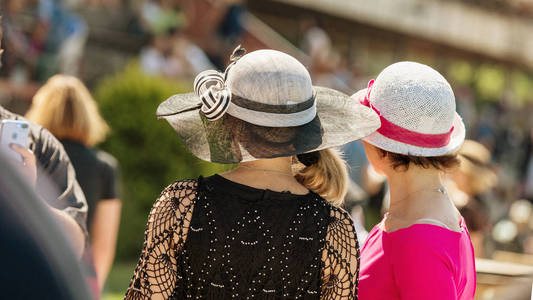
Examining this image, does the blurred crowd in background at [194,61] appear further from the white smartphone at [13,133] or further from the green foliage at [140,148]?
the white smartphone at [13,133]

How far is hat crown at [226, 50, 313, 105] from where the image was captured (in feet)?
6.74

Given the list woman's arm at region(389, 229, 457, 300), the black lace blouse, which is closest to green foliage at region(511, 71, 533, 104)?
woman's arm at region(389, 229, 457, 300)

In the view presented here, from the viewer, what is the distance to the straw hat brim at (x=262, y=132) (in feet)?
6.78

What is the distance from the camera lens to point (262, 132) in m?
2.08

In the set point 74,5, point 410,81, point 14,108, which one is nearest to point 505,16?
point 74,5

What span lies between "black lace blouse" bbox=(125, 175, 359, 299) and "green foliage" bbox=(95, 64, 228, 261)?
6.50 meters

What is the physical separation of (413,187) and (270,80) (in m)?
0.65

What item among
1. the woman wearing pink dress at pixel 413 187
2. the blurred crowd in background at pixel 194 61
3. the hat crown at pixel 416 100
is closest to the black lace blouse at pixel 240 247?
the woman wearing pink dress at pixel 413 187

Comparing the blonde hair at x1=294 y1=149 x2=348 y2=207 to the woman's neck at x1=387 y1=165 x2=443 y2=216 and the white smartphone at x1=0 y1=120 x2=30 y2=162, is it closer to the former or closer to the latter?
the woman's neck at x1=387 y1=165 x2=443 y2=216

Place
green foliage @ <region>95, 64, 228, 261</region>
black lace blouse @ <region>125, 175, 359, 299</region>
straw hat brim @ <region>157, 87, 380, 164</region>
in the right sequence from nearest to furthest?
black lace blouse @ <region>125, 175, 359, 299</region> → straw hat brim @ <region>157, 87, 380, 164</region> → green foliage @ <region>95, 64, 228, 261</region>

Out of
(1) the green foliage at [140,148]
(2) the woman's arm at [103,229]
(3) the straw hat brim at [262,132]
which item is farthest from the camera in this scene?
(1) the green foliage at [140,148]

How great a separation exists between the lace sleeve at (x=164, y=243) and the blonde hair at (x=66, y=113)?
242 cm

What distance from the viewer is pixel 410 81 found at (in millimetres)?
2320

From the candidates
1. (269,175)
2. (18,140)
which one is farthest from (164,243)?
(18,140)
